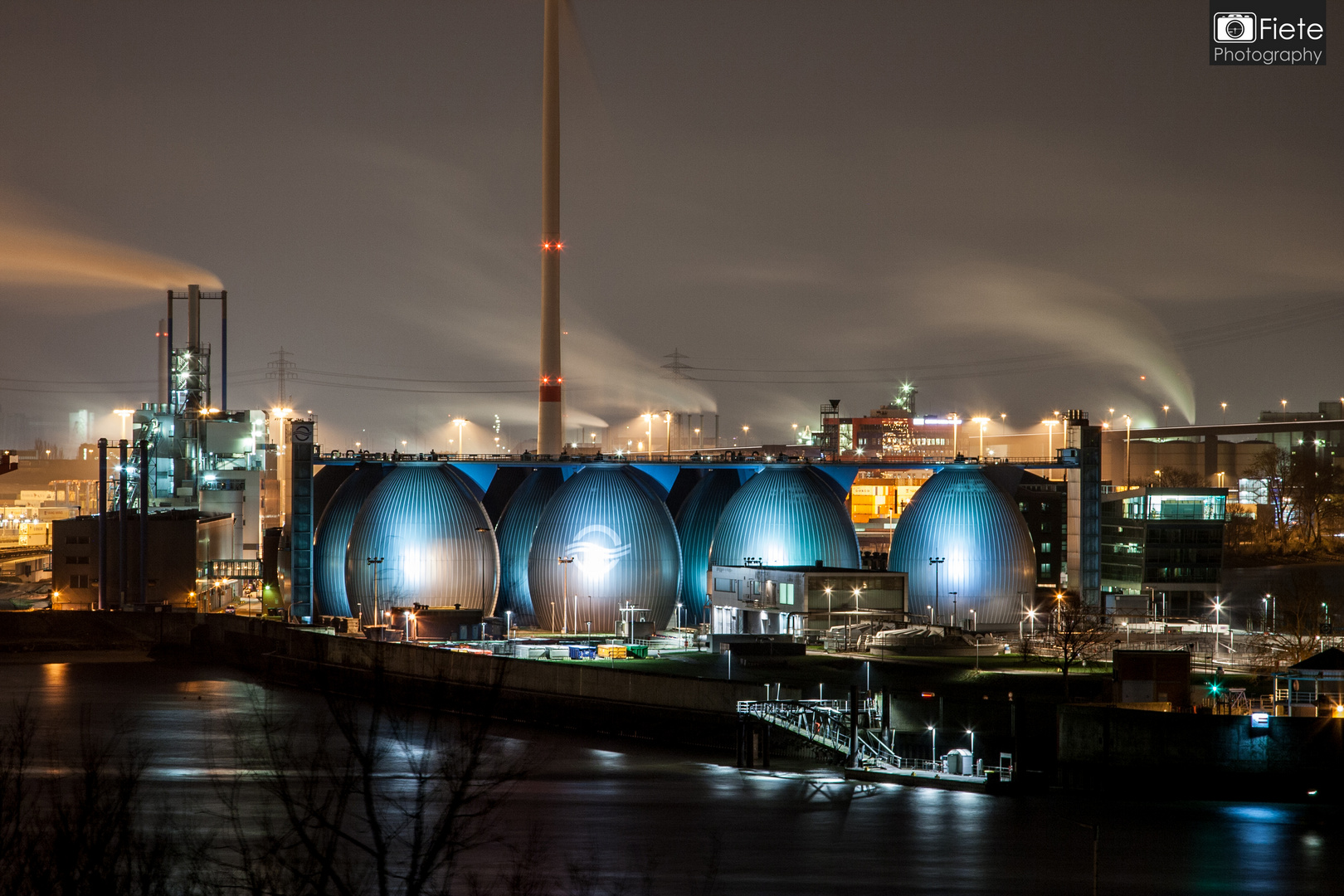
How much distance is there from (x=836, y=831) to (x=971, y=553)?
23.3 meters

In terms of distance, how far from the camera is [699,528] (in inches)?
2066

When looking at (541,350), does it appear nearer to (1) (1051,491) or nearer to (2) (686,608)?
(2) (686,608)

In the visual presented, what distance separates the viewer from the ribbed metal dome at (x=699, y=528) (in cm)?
5141

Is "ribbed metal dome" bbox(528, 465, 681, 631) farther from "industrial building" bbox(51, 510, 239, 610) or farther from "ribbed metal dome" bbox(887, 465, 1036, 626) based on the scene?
"industrial building" bbox(51, 510, 239, 610)

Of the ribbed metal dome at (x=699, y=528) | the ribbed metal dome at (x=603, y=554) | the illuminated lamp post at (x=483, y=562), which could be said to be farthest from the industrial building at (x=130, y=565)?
the ribbed metal dome at (x=699, y=528)

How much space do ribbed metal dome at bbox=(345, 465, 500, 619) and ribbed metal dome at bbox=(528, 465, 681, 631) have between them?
195 cm

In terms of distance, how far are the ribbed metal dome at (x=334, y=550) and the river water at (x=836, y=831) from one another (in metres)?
14.4

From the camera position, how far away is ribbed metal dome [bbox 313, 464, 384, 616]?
166 ft

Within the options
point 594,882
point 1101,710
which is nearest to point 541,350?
point 1101,710

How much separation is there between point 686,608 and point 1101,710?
21467 mm

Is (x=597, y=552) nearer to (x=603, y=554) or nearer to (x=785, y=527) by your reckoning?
(x=603, y=554)

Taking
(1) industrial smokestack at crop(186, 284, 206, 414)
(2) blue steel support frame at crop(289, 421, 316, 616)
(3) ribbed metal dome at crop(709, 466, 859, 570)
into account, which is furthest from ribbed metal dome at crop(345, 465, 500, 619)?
(1) industrial smokestack at crop(186, 284, 206, 414)

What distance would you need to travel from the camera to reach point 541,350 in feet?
205

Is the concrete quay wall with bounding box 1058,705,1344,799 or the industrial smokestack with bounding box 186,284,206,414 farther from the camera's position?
the industrial smokestack with bounding box 186,284,206,414
